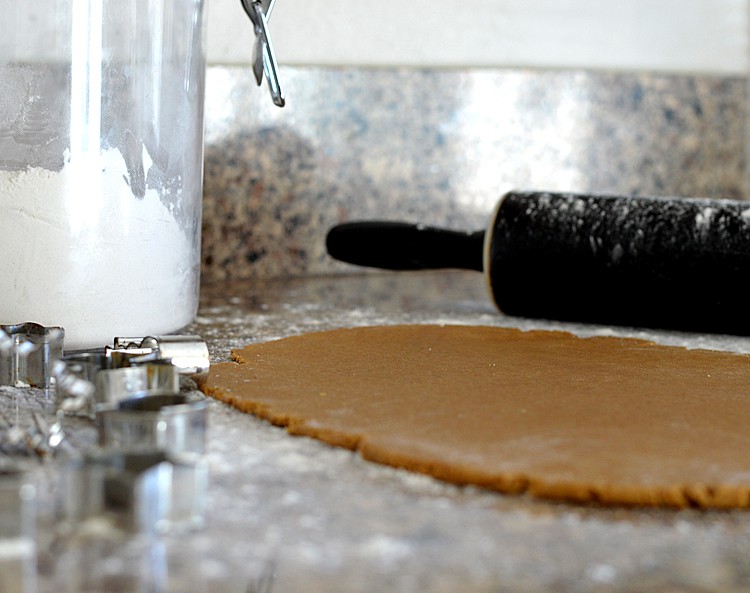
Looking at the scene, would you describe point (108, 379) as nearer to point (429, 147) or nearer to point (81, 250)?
point (81, 250)

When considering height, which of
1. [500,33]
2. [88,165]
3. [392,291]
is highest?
[500,33]

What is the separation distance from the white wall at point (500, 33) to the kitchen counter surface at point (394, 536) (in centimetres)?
74

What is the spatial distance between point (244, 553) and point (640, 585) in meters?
0.14

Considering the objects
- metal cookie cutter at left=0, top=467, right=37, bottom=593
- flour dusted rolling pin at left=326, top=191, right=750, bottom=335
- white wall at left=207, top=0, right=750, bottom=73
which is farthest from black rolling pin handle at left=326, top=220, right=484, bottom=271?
metal cookie cutter at left=0, top=467, right=37, bottom=593

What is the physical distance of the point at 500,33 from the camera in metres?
1.31

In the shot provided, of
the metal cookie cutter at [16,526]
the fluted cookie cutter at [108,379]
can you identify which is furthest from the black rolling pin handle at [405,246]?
the metal cookie cutter at [16,526]

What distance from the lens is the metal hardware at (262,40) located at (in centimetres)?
73

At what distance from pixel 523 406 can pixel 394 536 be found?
0.19 m

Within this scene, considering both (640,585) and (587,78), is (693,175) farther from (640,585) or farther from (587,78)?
(640,585)

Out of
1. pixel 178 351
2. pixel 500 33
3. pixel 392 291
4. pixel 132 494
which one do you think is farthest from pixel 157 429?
pixel 500 33

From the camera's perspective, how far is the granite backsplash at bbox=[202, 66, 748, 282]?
1144mm

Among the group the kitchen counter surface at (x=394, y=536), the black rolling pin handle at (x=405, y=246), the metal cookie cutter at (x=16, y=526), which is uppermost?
the black rolling pin handle at (x=405, y=246)

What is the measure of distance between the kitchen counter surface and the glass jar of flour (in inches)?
5.6

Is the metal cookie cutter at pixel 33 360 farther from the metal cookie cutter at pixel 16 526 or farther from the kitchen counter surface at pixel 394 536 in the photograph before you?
the metal cookie cutter at pixel 16 526
